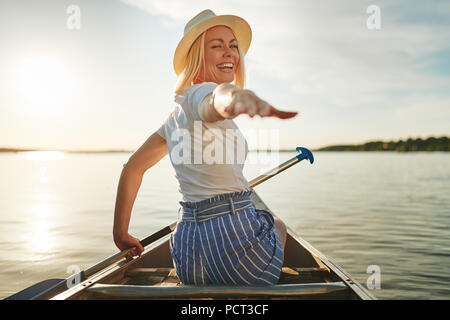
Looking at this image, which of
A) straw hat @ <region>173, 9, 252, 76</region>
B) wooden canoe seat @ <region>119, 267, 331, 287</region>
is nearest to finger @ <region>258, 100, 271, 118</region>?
straw hat @ <region>173, 9, 252, 76</region>

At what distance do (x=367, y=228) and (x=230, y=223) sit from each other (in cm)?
843

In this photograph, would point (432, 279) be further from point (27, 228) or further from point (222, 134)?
point (27, 228)

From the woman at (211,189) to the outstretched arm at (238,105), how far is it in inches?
6.8

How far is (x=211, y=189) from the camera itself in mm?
1795

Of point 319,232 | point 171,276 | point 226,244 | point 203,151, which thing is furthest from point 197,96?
point 319,232

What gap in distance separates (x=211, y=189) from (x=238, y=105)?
0.75 metres

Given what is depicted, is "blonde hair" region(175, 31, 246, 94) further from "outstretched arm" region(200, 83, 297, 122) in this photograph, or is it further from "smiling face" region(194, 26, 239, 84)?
"outstretched arm" region(200, 83, 297, 122)

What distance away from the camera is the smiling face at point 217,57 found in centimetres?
200

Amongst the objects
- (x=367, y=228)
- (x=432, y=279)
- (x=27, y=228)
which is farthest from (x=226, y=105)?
(x=27, y=228)

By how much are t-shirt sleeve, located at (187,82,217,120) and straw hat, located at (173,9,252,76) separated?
0.48 meters

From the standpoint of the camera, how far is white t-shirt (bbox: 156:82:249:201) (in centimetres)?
168

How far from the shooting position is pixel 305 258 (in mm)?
3721

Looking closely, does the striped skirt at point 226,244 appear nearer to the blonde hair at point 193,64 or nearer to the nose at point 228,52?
the blonde hair at point 193,64

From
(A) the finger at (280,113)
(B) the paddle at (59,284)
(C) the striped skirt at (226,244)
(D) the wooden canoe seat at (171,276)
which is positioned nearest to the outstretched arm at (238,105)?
(A) the finger at (280,113)
